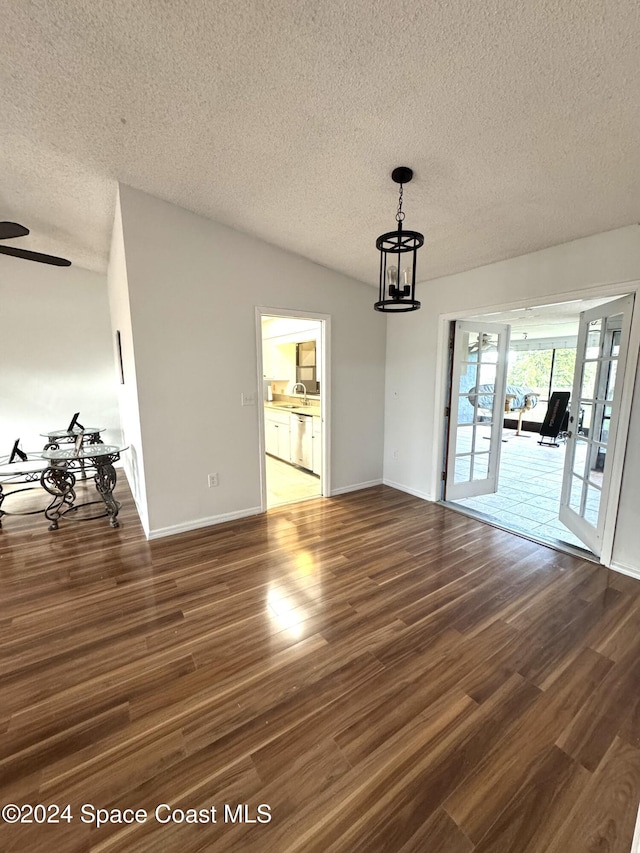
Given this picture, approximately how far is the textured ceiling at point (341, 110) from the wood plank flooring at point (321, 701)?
257cm

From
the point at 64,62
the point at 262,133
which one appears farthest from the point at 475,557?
the point at 64,62

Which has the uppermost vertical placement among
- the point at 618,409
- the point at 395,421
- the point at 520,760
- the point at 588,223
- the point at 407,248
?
the point at 588,223

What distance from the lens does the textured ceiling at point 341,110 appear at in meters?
1.38

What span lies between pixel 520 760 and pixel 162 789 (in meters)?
1.30

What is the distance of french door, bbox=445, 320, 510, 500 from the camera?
3.74m

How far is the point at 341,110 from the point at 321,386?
2.46m

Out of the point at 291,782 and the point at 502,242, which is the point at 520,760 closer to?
the point at 291,782

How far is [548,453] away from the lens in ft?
A: 20.6

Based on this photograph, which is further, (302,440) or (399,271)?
(302,440)

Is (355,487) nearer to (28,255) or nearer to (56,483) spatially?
(56,483)

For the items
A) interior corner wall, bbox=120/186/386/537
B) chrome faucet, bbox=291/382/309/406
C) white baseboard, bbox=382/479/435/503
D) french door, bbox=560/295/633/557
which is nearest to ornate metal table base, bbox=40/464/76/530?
interior corner wall, bbox=120/186/386/537

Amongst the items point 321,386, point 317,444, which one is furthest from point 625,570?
point 317,444

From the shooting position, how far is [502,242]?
111 inches

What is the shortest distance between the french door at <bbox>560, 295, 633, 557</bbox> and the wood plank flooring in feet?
1.62
